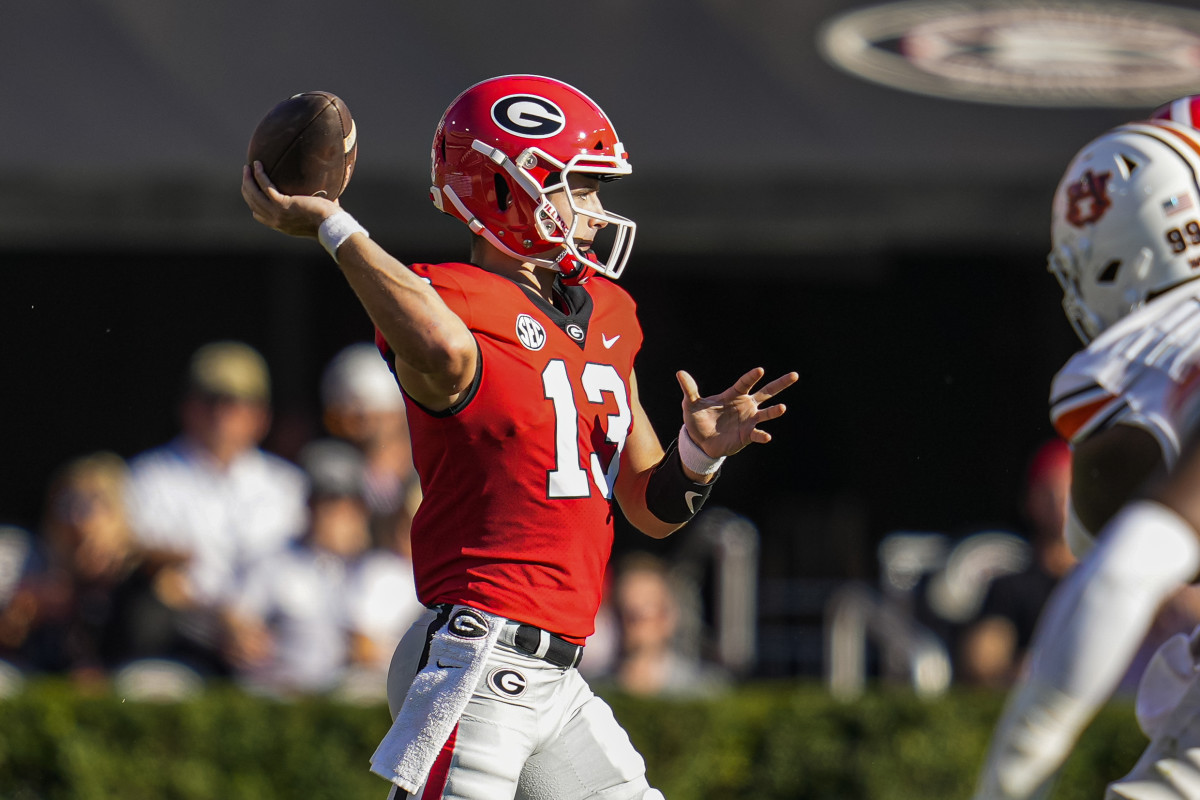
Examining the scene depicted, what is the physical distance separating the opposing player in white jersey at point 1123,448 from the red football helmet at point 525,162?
895mm

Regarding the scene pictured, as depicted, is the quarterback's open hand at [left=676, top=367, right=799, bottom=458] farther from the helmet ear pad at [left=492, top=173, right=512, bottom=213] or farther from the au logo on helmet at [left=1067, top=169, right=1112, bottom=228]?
the au logo on helmet at [left=1067, top=169, right=1112, bottom=228]

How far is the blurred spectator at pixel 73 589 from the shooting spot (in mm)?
6410

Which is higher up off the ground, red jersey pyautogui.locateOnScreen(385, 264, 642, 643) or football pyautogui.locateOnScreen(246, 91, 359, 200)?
football pyautogui.locateOnScreen(246, 91, 359, 200)

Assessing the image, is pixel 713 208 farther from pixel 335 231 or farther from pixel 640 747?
pixel 335 231

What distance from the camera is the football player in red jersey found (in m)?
2.95

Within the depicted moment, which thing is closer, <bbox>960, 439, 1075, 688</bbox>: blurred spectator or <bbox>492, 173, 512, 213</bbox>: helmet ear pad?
<bbox>492, 173, 512, 213</bbox>: helmet ear pad

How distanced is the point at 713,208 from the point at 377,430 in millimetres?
3361

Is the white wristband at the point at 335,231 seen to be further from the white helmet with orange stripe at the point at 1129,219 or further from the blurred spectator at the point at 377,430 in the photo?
the blurred spectator at the point at 377,430

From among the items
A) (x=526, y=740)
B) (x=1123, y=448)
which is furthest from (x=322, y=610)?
(x=1123, y=448)

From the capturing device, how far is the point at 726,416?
3.36 metres

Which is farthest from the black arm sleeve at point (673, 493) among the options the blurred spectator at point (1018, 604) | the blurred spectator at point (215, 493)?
the blurred spectator at point (1018, 604)

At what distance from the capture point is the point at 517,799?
3.16 metres

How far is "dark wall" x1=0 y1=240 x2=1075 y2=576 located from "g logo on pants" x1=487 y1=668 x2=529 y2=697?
6932mm

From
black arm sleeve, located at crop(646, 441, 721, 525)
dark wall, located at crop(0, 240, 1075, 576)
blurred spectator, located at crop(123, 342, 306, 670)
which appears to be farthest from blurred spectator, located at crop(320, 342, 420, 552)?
black arm sleeve, located at crop(646, 441, 721, 525)
